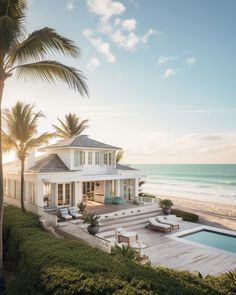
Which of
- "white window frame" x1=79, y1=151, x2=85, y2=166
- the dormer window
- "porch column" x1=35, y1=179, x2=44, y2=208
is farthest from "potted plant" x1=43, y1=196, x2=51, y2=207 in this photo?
"white window frame" x1=79, y1=151, x2=85, y2=166

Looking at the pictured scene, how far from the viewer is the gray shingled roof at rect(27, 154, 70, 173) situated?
19.9 metres

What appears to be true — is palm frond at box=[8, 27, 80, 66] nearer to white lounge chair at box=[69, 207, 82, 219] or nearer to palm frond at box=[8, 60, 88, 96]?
palm frond at box=[8, 60, 88, 96]

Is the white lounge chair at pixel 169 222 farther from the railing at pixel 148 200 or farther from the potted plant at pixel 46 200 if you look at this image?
the potted plant at pixel 46 200

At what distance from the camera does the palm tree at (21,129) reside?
17703 mm

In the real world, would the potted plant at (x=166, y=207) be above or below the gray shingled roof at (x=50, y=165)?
below

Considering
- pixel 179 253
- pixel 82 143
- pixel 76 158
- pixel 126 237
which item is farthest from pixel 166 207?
pixel 82 143

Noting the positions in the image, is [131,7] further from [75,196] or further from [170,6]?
[75,196]

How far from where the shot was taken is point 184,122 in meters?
29.9

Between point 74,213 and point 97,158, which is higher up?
point 97,158

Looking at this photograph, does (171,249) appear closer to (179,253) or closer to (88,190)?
(179,253)

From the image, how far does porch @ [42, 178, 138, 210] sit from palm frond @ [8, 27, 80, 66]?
1182 cm

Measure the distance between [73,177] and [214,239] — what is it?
11.0 metres

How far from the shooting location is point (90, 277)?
6.07 m

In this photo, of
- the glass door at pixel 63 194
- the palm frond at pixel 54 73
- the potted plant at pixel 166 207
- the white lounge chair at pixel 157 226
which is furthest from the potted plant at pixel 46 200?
the palm frond at pixel 54 73
